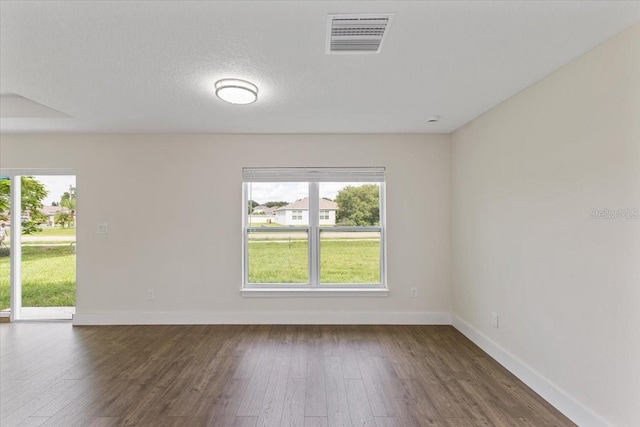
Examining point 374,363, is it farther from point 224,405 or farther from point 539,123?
point 539,123

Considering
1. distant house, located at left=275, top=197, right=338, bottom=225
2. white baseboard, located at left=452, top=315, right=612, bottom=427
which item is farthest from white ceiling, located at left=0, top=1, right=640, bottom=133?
white baseboard, located at left=452, top=315, right=612, bottom=427

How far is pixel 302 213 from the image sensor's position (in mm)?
4316

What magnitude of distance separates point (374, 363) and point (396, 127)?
2631 mm

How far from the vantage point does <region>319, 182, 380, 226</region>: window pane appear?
4297 mm

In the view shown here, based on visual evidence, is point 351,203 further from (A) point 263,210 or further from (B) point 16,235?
(B) point 16,235

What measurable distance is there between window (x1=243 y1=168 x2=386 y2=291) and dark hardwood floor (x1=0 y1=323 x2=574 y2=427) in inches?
A: 28.7

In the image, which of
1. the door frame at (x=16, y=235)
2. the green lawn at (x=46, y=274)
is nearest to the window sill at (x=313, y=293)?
the green lawn at (x=46, y=274)

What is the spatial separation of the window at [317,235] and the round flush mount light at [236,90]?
1.69 meters

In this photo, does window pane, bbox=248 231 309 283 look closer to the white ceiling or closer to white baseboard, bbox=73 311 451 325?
white baseboard, bbox=73 311 451 325

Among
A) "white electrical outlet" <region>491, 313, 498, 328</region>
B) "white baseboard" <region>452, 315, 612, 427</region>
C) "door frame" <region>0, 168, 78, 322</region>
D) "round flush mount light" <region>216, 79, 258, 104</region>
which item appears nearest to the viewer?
"white baseboard" <region>452, 315, 612, 427</region>

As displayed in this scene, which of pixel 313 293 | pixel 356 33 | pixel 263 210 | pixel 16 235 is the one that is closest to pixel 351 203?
pixel 263 210

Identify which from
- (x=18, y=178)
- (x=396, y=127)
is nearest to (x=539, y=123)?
(x=396, y=127)

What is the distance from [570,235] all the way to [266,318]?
3303 millimetres

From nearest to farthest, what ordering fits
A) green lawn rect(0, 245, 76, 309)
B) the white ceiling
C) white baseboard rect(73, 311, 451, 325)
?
the white ceiling, white baseboard rect(73, 311, 451, 325), green lawn rect(0, 245, 76, 309)
